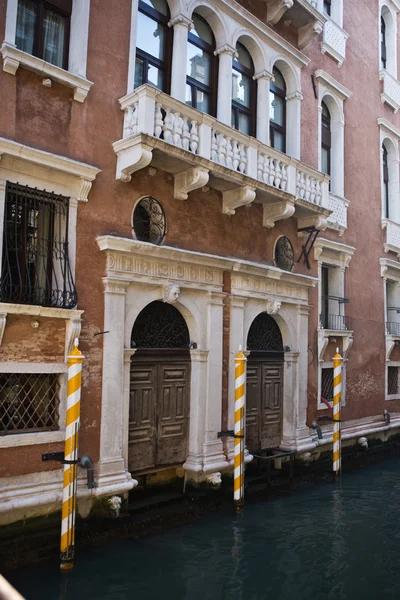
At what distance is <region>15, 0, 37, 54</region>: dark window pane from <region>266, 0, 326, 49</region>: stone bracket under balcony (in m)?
4.99

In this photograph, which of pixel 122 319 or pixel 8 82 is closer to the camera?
pixel 8 82

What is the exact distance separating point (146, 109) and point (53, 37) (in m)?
1.50

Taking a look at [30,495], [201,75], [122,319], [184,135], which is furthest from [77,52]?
[30,495]

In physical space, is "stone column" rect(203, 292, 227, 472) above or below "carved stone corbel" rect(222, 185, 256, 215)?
below

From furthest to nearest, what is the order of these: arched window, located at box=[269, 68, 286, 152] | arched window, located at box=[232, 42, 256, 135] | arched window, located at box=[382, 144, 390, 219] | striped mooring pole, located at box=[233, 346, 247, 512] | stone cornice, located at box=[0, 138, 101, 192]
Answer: arched window, located at box=[382, 144, 390, 219]
arched window, located at box=[269, 68, 286, 152]
arched window, located at box=[232, 42, 256, 135]
striped mooring pole, located at box=[233, 346, 247, 512]
stone cornice, located at box=[0, 138, 101, 192]

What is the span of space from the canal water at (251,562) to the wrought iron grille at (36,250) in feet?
10.0

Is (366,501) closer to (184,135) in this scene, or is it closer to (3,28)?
(184,135)

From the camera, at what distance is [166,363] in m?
8.26

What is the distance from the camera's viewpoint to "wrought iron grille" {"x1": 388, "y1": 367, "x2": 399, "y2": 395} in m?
14.2

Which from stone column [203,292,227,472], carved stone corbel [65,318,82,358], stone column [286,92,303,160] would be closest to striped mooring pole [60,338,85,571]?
carved stone corbel [65,318,82,358]

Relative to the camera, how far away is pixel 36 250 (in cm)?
671

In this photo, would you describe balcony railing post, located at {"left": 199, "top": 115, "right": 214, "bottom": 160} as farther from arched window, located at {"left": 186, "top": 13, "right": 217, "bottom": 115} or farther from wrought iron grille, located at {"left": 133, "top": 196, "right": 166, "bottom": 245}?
arched window, located at {"left": 186, "top": 13, "right": 217, "bottom": 115}

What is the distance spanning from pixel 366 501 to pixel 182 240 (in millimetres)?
5178

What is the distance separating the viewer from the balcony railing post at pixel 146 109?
7.10 m
